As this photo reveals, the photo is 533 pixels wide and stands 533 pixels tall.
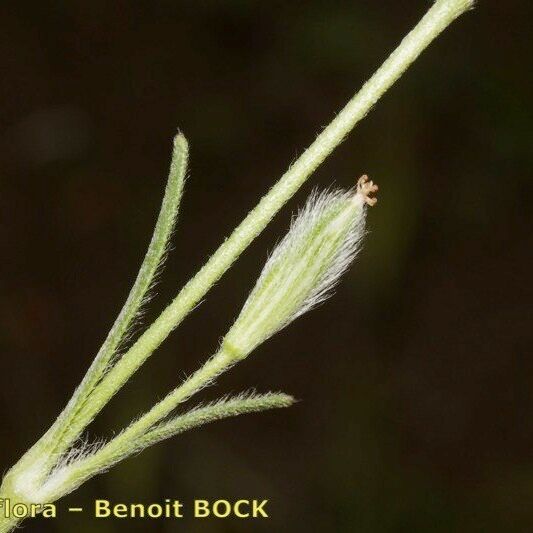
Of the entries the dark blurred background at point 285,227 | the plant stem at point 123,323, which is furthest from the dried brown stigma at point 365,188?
the dark blurred background at point 285,227

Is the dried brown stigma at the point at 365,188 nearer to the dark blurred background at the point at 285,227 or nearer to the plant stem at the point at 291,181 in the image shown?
the plant stem at the point at 291,181

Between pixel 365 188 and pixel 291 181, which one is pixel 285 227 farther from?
pixel 291 181

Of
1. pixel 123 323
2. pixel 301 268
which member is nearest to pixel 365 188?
pixel 301 268

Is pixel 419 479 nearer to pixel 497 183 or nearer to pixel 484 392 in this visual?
pixel 484 392

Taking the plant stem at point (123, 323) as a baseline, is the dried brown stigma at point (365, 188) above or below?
above

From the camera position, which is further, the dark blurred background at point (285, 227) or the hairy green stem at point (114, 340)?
the dark blurred background at point (285, 227)

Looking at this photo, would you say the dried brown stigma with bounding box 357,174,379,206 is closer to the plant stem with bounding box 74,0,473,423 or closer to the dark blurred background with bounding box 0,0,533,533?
the plant stem with bounding box 74,0,473,423
